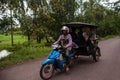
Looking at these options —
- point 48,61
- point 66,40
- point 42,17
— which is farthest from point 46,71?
point 42,17

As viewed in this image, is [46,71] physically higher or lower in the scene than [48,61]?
lower

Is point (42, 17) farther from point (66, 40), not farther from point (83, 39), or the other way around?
point (66, 40)

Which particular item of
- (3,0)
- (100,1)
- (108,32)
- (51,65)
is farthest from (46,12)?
(100,1)

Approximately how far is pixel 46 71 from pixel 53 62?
438 mm

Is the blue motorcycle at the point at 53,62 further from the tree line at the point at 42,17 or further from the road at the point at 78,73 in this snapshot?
the tree line at the point at 42,17

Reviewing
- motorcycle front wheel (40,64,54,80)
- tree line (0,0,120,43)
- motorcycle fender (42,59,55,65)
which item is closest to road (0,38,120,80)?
motorcycle front wheel (40,64,54,80)

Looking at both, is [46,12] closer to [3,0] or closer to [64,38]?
[3,0]

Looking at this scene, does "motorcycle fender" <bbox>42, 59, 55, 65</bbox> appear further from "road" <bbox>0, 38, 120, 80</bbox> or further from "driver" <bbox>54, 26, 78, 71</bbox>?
"driver" <bbox>54, 26, 78, 71</bbox>

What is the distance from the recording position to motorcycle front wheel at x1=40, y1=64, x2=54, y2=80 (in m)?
8.26

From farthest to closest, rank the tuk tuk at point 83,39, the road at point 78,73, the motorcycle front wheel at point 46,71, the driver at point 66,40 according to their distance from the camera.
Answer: the tuk tuk at point 83,39 → the driver at point 66,40 → the road at point 78,73 → the motorcycle front wheel at point 46,71

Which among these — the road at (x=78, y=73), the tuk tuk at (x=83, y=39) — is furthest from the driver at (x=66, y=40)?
the tuk tuk at (x=83, y=39)

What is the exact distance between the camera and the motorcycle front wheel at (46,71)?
826 cm

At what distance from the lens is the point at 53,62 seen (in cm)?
862

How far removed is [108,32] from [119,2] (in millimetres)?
7174
